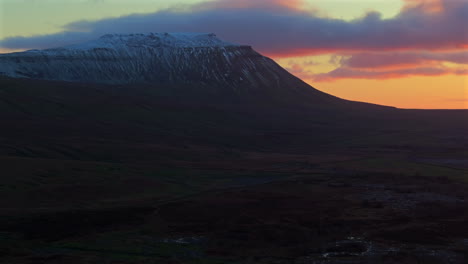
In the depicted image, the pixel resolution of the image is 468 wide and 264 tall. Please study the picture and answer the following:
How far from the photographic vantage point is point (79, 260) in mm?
62938

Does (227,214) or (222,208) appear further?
(222,208)

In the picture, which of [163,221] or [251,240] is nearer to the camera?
[251,240]

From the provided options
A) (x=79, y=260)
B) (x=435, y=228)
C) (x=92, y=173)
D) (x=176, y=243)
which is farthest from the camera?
(x=92, y=173)

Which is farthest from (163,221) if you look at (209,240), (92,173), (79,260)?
(92,173)

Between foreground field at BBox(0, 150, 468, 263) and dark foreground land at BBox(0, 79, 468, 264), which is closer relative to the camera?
foreground field at BBox(0, 150, 468, 263)

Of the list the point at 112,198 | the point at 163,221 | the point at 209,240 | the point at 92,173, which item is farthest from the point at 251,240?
the point at 92,173

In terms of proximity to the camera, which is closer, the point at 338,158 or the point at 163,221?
the point at 163,221

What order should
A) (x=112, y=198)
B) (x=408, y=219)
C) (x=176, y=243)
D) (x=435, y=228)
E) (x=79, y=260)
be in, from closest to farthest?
1. (x=79, y=260)
2. (x=176, y=243)
3. (x=435, y=228)
4. (x=408, y=219)
5. (x=112, y=198)

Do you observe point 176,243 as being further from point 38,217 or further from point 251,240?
point 38,217

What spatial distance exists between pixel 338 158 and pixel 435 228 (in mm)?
96333

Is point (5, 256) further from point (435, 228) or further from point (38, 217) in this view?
point (435, 228)

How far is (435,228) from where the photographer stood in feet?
260

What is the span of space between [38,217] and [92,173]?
126 ft

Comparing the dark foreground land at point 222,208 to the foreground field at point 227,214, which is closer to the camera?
the foreground field at point 227,214
